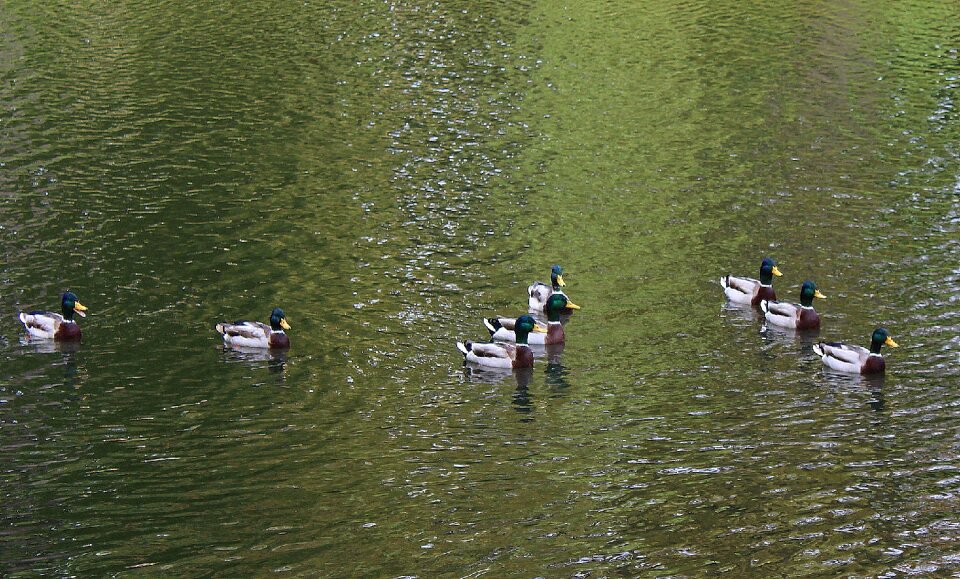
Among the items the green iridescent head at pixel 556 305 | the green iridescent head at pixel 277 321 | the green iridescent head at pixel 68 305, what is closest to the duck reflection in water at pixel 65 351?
the green iridescent head at pixel 68 305

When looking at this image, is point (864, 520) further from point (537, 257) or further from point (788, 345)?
point (537, 257)

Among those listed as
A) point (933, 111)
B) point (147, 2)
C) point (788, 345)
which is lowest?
point (788, 345)

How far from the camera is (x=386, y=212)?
1494 inches

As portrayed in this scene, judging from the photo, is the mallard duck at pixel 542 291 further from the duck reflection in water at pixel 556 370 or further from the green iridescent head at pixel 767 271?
the green iridescent head at pixel 767 271

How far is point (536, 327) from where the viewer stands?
2862cm

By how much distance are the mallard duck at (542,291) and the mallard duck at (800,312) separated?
16.7ft

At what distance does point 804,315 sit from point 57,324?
17.1m

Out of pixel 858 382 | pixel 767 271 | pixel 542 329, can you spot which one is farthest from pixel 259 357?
pixel 858 382

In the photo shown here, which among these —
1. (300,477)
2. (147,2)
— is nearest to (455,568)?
(300,477)

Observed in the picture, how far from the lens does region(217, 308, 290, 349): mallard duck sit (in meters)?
27.9

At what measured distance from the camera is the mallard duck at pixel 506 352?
2702cm

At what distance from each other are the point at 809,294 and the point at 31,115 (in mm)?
32104

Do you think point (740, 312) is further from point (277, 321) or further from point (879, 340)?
point (277, 321)

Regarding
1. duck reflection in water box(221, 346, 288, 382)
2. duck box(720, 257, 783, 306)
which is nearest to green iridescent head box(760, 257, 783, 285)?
duck box(720, 257, 783, 306)
